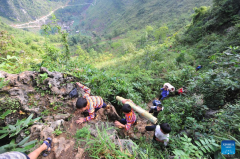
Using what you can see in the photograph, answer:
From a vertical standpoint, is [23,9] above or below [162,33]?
above

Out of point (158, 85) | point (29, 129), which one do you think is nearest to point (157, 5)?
point (158, 85)

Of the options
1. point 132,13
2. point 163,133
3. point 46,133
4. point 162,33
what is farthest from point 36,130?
point 132,13

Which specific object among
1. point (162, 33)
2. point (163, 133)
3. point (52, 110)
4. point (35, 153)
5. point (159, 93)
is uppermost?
point (162, 33)

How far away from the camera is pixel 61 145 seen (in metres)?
2.11

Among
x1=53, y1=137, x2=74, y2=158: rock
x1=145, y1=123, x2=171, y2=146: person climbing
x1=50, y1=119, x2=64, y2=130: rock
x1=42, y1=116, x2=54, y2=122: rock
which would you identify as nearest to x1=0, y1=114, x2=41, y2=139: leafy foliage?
x1=42, y1=116, x2=54, y2=122: rock

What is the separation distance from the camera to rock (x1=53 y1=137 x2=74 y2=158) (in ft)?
6.59

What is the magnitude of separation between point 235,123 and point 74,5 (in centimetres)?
19599

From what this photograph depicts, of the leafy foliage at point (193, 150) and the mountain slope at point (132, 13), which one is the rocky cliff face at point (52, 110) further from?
the mountain slope at point (132, 13)

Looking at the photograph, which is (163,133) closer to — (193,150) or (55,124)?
(193,150)

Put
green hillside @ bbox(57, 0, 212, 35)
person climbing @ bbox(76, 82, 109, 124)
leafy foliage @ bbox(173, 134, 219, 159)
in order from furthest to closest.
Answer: green hillside @ bbox(57, 0, 212, 35), person climbing @ bbox(76, 82, 109, 124), leafy foliage @ bbox(173, 134, 219, 159)

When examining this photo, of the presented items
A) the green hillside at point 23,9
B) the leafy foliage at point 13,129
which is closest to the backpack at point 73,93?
the leafy foliage at point 13,129

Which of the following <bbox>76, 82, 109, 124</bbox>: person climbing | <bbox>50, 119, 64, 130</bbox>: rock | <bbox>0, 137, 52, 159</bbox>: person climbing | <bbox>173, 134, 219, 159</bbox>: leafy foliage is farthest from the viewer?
<bbox>76, 82, 109, 124</bbox>: person climbing

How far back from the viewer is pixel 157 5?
7550cm

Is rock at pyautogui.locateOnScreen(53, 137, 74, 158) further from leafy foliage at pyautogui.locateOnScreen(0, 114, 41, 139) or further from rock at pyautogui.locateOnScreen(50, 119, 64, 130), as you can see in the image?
leafy foliage at pyautogui.locateOnScreen(0, 114, 41, 139)
